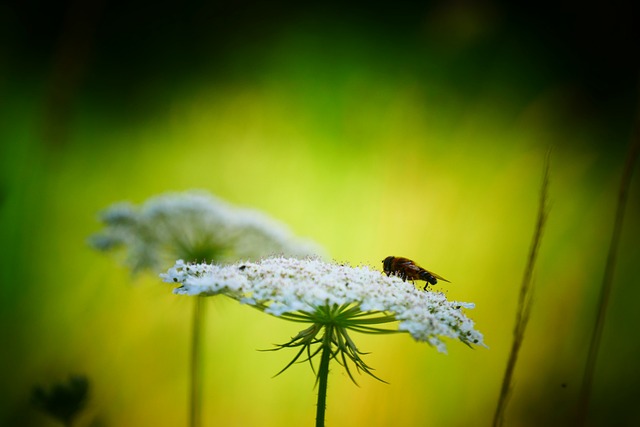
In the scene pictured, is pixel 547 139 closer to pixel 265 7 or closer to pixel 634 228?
pixel 634 228

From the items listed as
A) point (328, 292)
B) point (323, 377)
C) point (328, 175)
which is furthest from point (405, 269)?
point (328, 175)

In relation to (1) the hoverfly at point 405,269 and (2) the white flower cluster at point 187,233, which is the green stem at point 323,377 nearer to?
(1) the hoverfly at point 405,269

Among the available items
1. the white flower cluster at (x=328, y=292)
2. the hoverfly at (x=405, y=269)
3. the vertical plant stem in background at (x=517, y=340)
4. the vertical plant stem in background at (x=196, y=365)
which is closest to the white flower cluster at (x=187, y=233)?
the vertical plant stem in background at (x=196, y=365)

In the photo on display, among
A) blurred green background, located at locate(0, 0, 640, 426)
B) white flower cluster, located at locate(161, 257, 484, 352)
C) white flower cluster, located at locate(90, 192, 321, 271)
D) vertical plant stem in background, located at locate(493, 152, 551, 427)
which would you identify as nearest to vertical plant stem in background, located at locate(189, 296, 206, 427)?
blurred green background, located at locate(0, 0, 640, 426)

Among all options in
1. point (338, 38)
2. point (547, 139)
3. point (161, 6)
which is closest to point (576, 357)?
point (547, 139)

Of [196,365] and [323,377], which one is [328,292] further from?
[196,365]

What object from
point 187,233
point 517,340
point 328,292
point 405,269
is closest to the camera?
point 517,340

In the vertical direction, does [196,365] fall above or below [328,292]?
below
